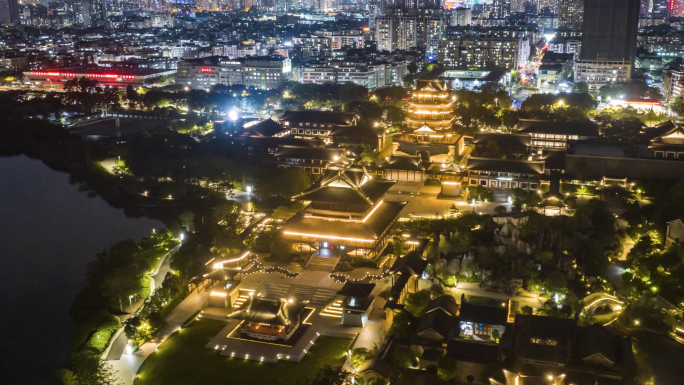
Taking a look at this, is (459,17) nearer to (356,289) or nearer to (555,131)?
(555,131)

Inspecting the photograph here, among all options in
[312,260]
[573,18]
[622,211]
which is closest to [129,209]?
[312,260]

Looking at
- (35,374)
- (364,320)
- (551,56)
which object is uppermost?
(551,56)

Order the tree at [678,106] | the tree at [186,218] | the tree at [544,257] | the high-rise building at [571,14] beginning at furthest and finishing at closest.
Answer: the high-rise building at [571,14] → the tree at [678,106] → the tree at [186,218] → the tree at [544,257]

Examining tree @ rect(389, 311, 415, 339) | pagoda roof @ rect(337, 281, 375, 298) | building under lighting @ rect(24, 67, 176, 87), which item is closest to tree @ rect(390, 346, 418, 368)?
tree @ rect(389, 311, 415, 339)

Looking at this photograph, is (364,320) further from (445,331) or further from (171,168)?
(171,168)

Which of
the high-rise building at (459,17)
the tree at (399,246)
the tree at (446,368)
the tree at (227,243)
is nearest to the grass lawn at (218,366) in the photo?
the tree at (446,368)

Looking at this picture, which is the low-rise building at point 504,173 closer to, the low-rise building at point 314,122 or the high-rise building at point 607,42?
the low-rise building at point 314,122

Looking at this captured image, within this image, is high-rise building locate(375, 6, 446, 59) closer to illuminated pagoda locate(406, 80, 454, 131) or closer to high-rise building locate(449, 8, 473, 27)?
high-rise building locate(449, 8, 473, 27)
